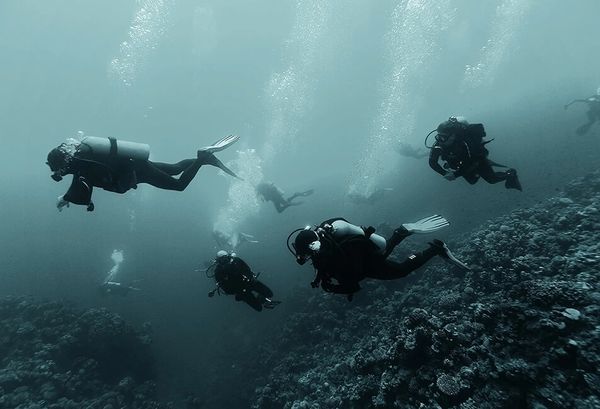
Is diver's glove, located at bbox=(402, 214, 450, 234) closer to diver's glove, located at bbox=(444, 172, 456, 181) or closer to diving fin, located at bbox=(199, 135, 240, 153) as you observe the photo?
diver's glove, located at bbox=(444, 172, 456, 181)

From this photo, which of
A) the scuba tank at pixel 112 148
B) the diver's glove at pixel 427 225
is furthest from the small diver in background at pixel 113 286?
the diver's glove at pixel 427 225

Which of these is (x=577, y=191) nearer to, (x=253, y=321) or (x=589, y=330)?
(x=589, y=330)

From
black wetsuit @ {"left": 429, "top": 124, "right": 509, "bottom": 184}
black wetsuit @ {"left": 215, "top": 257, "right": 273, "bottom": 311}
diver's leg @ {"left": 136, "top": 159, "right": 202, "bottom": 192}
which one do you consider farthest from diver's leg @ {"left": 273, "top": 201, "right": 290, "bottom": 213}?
black wetsuit @ {"left": 429, "top": 124, "right": 509, "bottom": 184}

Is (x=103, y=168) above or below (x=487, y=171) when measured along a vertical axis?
above

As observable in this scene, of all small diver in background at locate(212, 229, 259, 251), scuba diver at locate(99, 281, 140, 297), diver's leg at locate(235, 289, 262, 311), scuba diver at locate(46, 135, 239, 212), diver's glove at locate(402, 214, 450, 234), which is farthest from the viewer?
small diver in background at locate(212, 229, 259, 251)

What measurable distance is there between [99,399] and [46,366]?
2.91 meters

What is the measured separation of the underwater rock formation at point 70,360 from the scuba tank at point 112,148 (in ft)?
32.0

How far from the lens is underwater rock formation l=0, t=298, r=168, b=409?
38.8 ft

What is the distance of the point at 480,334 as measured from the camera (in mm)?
6676

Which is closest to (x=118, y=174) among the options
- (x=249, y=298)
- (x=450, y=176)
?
(x=249, y=298)

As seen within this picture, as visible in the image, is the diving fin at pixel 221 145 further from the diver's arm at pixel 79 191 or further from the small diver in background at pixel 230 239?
the small diver in background at pixel 230 239

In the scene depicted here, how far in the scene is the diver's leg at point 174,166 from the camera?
7262 millimetres

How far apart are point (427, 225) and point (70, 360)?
15025mm

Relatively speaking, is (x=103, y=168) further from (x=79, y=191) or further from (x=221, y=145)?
(x=221, y=145)
